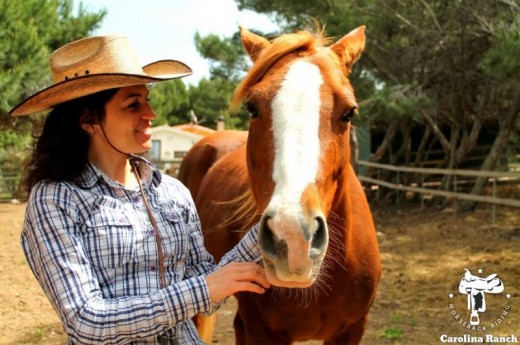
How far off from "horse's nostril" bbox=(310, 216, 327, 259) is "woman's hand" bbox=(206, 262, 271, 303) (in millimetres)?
269

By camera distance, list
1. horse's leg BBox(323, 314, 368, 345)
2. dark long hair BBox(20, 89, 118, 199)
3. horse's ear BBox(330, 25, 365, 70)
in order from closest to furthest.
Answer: dark long hair BBox(20, 89, 118, 199) → horse's ear BBox(330, 25, 365, 70) → horse's leg BBox(323, 314, 368, 345)

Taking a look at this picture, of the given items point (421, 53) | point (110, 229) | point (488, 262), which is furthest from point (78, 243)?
point (421, 53)

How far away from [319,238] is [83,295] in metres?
Answer: 0.73

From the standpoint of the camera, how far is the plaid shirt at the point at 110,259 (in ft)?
5.40

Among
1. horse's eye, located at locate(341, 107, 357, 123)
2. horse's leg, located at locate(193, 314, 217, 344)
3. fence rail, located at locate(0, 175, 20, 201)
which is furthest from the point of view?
fence rail, located at locate(0, 175, 20, 201)

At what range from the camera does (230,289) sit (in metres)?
1.76

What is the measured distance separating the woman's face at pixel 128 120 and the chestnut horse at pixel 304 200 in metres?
0.42

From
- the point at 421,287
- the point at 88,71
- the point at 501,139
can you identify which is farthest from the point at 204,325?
the point at 501,139

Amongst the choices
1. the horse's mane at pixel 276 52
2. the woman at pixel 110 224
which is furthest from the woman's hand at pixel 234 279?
the horse's mane at pixel 276 52

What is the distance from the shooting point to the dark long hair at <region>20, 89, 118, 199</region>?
187cm

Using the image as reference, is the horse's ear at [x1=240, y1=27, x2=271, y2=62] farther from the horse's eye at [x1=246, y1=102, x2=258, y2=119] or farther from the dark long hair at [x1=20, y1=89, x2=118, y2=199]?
the dark long hair at [x1=20, y1=89, x2=118, y2=199]

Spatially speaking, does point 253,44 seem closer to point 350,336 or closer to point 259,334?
point 259,334

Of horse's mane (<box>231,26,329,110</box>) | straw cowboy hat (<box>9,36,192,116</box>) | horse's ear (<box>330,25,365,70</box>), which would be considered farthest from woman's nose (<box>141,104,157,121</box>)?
horse's ear (<box>330,25,365,70</box>)

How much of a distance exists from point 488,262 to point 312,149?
230 inches
